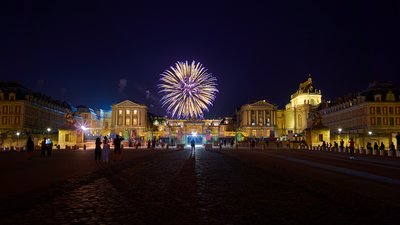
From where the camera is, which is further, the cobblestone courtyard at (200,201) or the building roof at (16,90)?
the building roof at (16,90)

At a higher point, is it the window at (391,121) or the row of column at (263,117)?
the row of column at (263,117)

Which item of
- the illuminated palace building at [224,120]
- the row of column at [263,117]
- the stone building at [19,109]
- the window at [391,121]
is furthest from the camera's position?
the row of column at [263,117]

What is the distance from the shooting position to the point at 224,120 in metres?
180

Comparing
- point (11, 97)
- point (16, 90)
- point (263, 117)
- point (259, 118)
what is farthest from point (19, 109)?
point (263, 117)

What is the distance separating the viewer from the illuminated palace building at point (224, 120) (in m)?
80.4

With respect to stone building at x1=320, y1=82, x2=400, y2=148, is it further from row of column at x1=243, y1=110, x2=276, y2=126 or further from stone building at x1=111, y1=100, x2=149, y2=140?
stone building at x1=111, y1=100, x2=149, y2=140

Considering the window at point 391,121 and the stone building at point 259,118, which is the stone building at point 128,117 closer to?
the stone building at point 259,118

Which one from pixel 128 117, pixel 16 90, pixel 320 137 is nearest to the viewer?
pixel 320 137

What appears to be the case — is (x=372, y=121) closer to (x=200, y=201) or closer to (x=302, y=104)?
(x=302, y=104)

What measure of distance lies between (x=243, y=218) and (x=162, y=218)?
1788 mm

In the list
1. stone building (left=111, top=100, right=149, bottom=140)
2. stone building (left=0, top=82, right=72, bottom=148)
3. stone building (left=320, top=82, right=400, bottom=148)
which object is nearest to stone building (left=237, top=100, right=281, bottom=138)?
stone building (left=111, top=100, right=149, bottom=140)

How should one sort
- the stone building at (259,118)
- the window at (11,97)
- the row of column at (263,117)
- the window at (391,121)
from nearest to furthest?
the window at (391,121)
the window at (11,97)
the stone building at (259,118)
the row of column at (263,117)

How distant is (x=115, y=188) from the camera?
45.1 ft

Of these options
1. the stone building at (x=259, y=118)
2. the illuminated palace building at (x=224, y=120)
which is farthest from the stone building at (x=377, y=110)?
the stone building at (x=259, y=118)
